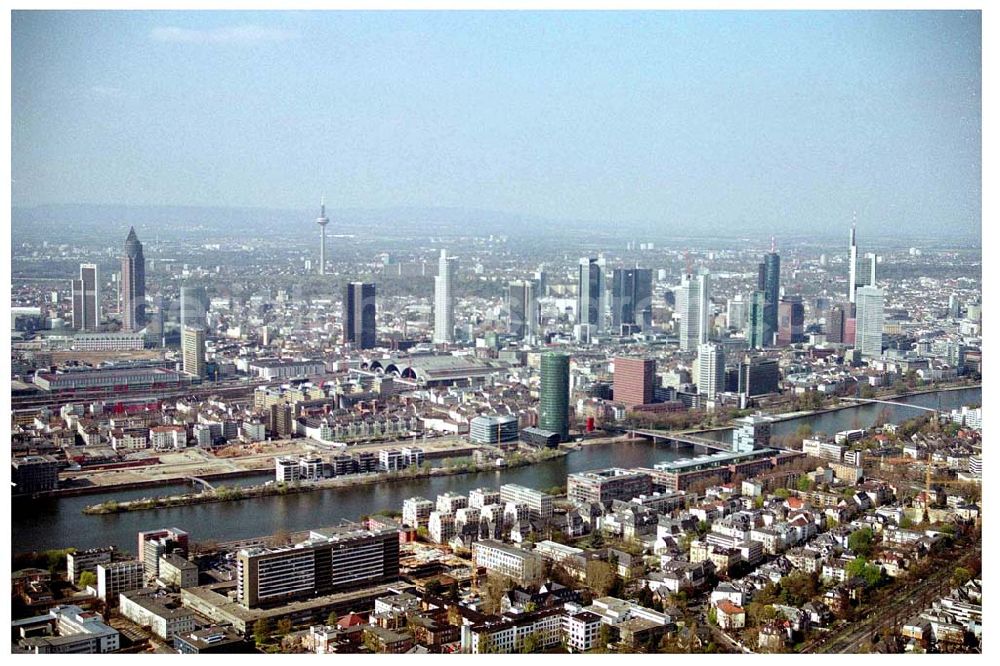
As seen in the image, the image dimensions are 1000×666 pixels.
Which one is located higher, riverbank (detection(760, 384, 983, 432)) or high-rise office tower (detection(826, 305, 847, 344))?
high-rise office tower (detection(826, 305, 847, 344))

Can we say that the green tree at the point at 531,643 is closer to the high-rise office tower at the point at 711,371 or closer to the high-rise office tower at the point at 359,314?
the high-rise office tower at the point at 711,371

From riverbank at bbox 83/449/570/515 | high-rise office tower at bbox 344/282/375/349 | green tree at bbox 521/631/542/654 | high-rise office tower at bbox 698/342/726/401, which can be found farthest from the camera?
high-rise office tower at bbox 344/282/375/349

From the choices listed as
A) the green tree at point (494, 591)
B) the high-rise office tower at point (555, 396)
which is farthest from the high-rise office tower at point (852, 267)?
the green tree at point (494, 591)

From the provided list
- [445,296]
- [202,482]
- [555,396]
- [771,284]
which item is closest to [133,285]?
[445,296]

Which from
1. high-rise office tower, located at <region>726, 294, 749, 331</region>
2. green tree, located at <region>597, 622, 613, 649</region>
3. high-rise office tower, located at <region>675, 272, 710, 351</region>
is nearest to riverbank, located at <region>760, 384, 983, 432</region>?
high-rise office tower, located at <region>675, 272, 710, 351</region>

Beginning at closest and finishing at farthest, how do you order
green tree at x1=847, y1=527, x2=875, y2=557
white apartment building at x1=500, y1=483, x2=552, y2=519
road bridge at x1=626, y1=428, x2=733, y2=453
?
green tree at x1=847, y1=527, x2=875, y2=557 → white apartment building at x1=500, y1=483, x2=552, y2=519 → road bridge at x1=626, y1=428, x2=733, y2=453

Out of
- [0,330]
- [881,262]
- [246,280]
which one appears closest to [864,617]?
[0,330]

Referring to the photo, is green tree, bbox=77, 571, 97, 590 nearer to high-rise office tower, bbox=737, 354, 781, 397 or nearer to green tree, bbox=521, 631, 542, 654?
green tree, bbox=521, 631, 542, 654

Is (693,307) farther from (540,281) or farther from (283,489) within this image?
(283,489)
